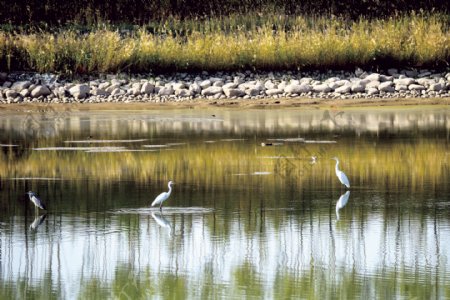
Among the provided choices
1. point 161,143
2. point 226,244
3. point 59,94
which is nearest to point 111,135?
point 161,143

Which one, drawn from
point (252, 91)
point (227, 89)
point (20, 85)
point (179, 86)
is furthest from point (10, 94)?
point (252, 91)

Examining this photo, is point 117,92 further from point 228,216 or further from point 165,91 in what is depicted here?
point 228,216

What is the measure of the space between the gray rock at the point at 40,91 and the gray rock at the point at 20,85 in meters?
0.38

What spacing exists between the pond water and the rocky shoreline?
7074mm

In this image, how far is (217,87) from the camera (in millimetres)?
29344

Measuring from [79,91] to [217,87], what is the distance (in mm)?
3407

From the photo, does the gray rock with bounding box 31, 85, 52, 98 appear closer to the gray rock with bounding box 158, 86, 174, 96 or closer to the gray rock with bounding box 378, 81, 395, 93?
the gray rock with bounding box 158, 86, 174, 96

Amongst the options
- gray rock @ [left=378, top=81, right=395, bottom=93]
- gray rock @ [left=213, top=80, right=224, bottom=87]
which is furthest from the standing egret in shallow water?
gray rock @ [left=378, top=81, right=395, bottom=93]

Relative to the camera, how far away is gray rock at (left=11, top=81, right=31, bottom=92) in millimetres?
29141

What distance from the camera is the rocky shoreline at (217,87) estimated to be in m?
28.9

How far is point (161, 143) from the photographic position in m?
19.9

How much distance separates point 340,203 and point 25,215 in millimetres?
3379

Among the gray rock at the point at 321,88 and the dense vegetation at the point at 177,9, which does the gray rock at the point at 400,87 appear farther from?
the dense vegetation at the point at 177,9

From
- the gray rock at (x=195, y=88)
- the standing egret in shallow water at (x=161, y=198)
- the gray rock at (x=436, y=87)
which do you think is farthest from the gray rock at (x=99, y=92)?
the standing egret in shallow water at (x=161, y=198)
